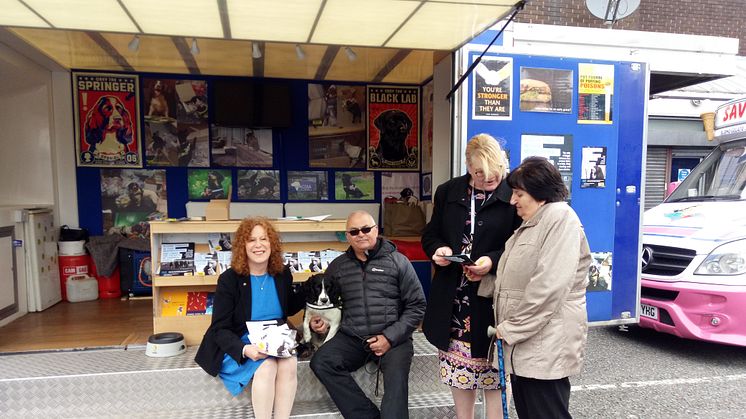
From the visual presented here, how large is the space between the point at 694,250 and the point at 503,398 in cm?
345

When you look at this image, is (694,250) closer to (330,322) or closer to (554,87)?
(554,87)

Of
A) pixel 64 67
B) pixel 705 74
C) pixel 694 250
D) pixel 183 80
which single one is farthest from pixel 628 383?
pixel 64 67

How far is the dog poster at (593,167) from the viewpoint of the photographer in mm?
3998

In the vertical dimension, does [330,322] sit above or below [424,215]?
below

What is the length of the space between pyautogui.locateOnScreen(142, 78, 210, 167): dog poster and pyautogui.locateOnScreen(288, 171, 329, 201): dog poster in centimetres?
115

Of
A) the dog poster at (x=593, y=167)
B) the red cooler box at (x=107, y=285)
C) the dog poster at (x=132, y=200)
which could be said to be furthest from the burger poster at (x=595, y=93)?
the red cooler box at (x=107, y=285)

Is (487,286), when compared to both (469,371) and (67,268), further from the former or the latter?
(67,268)

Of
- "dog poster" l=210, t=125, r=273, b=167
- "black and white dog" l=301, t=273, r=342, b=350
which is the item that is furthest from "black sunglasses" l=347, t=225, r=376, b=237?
"dog poster" l=210, t=125, r=273, b=167

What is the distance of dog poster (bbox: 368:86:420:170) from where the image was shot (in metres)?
6.14

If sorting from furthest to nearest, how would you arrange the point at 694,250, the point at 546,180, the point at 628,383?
the point at 694,250 → the point at 628,383 → the point at 546,180

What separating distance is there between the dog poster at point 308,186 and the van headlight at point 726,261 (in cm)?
441

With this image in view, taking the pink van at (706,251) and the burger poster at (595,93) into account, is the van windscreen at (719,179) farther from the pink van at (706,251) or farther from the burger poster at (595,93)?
the burger poster at (595,93)

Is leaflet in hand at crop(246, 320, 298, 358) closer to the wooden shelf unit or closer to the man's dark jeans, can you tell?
the man's dark jeans

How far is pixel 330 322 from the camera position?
3.05 meters
